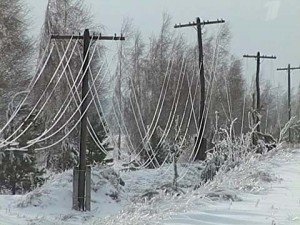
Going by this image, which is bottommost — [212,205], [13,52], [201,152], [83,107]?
[201,152]

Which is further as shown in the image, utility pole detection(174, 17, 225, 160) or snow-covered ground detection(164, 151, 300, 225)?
utility pole detection(174, 17, 225, 160)

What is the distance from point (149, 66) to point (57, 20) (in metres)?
13.5

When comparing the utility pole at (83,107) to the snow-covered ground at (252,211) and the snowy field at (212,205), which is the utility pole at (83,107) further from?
the snow-covered ground at (252,211)

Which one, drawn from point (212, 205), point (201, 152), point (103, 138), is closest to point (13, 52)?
point (103, 138)

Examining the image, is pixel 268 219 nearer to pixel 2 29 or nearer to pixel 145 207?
pixel 145 207

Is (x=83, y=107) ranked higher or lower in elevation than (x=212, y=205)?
higher

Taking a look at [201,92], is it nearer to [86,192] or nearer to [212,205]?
[86,192]

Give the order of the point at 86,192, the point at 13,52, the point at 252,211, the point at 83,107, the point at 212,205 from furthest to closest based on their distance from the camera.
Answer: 1. the point at 13,52
2. the point at 83,107
3. the point at 86,192
4. the point at 212,205
5. the point at 252,211

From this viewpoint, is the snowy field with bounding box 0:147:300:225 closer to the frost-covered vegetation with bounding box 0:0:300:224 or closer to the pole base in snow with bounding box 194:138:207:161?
the frost-covered vegetation with bounding box 0:0:300:224

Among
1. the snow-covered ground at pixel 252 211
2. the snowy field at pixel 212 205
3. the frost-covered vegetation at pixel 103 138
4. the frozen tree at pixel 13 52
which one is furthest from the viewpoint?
the frozen tree at pixel 13 52

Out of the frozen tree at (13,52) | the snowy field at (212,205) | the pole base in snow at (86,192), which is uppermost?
the frozen tree at (13,52)

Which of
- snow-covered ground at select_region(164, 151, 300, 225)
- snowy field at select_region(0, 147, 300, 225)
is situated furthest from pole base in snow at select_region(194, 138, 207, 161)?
snow-covered ground at select_region(164, 151, 300, 225)

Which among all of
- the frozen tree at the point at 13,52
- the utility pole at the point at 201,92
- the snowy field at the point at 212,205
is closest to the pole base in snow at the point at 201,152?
the utility pole at the point at 201,92

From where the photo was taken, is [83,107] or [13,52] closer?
[83,107]
